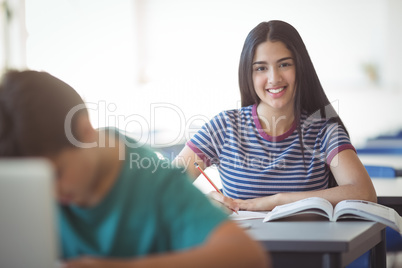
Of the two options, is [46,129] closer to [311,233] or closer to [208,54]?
[311,233]

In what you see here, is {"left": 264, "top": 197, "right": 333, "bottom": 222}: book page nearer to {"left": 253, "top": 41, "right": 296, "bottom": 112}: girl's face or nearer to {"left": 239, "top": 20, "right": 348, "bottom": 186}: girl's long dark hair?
{"left": 239, "top": 20, "right": 348, "bottom": 186}: girl's long dark hair

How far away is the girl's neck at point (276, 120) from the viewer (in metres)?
2.08

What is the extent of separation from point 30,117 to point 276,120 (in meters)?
1.47

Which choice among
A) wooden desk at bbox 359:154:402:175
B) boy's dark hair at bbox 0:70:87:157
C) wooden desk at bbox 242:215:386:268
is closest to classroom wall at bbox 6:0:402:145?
wooden desk at bbox 359:154:402:175

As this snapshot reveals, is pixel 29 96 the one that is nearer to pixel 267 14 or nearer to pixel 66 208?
pixel 66 208

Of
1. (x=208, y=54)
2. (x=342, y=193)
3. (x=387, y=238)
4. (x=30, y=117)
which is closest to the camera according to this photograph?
(x=30, y=117)

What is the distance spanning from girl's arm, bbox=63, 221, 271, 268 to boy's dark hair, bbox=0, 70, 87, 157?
16cm

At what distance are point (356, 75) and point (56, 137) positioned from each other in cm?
668

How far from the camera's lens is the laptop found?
1.91ft

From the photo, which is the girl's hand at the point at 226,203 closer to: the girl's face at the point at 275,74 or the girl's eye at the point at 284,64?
the girl's face at the point at 275,74

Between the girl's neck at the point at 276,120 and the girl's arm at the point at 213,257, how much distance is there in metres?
1.32

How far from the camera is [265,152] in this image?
80.3 inches

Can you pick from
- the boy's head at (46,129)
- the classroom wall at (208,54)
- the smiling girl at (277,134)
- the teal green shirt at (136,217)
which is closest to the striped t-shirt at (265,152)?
the smiling girl at (277,134)

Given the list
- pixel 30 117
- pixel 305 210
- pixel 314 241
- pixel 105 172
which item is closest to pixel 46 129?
pixel 30 117
